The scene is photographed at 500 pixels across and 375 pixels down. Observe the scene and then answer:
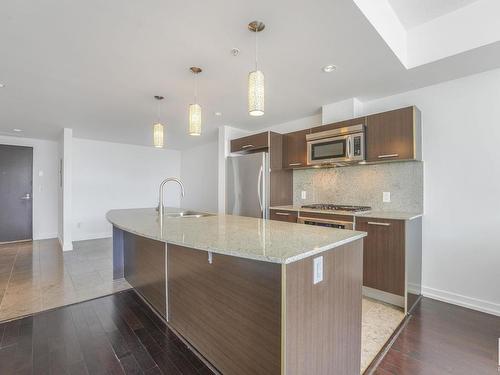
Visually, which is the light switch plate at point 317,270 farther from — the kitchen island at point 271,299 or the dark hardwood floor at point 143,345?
the dark hardwood floor at point 143,345

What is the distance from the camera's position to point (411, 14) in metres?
2.03

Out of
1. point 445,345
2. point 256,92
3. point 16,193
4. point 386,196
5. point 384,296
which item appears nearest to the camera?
point 256,92

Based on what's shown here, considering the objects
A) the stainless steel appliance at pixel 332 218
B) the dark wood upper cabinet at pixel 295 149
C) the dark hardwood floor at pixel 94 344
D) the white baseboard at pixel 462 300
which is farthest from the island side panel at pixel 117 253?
the white baseboard at pixel 462 300

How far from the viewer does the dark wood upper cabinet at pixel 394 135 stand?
2.44 meters

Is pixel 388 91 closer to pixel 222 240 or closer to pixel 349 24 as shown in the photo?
pixel 349 24

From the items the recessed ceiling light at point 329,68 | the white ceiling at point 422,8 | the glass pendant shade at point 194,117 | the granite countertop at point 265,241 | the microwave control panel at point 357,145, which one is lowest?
the granite countertop at point 265,241

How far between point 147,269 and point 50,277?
5.98 feet

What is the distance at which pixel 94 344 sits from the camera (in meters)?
1.79

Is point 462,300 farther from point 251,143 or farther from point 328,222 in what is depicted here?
point 251,143

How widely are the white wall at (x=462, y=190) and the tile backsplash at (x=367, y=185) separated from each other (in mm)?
121

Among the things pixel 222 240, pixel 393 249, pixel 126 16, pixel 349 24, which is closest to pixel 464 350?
pixel 393 249

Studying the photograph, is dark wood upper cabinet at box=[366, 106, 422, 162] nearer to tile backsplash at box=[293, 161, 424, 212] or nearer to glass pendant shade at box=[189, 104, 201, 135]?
tile backsplash at box=[293, 161, 424, 212]

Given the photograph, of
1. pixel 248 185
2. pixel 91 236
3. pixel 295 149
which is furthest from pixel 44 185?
pixel 295 149

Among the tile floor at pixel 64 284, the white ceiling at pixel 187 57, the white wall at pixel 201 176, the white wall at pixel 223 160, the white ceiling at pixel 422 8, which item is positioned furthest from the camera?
the white wall at pixel 201 176
